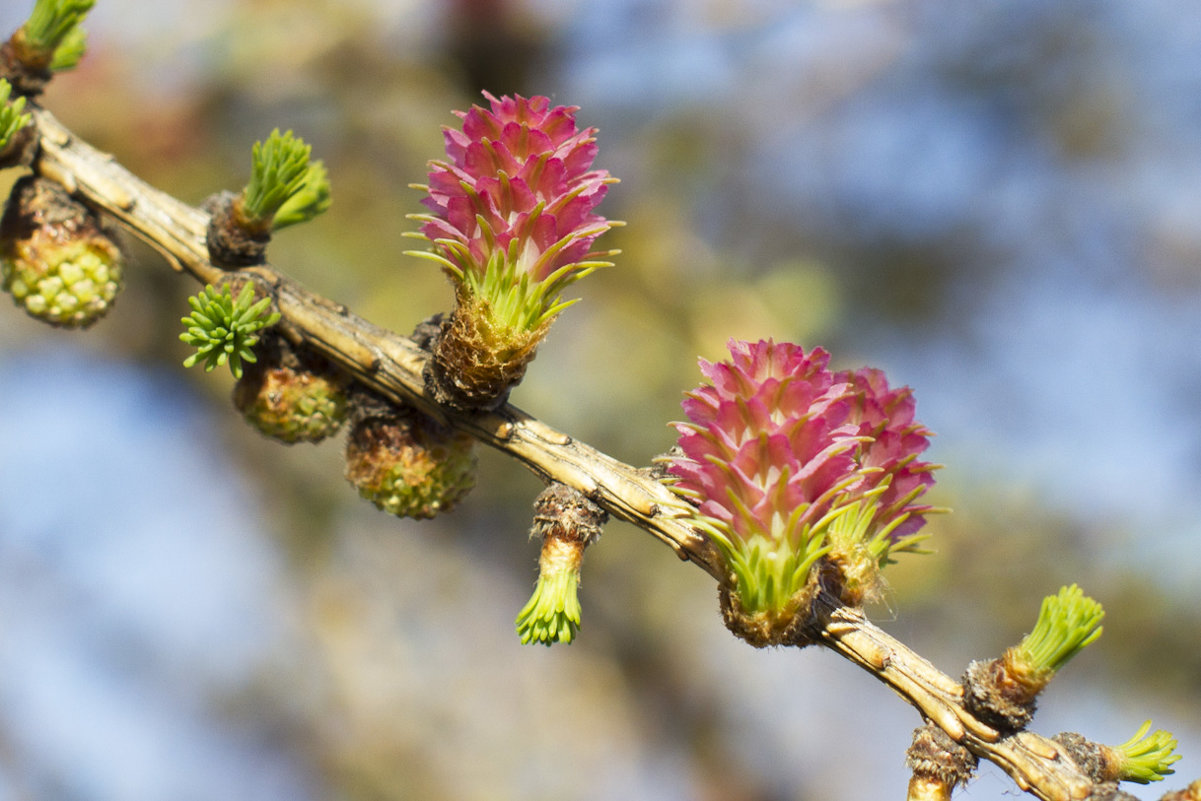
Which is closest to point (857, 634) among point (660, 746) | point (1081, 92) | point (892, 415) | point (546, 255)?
point (892, 415)

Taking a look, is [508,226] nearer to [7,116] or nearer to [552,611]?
[552,611]

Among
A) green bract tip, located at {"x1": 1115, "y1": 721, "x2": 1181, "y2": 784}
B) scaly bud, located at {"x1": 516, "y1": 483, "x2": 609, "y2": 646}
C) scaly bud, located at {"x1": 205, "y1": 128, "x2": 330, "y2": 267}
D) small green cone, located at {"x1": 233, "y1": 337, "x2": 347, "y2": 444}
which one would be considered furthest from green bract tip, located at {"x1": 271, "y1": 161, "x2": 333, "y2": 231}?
green bract tip, located at {"x1": 1115, "y1": 721, "x2": 1181, "y2": 784}

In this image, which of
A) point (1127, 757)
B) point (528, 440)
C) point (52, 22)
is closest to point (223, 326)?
point (528, 440)

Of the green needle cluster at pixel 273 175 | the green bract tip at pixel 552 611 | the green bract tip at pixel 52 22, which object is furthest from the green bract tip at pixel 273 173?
the green bract tip at pixel 552 611

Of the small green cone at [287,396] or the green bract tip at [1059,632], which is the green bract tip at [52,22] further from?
the green bract tip at [1059,632]

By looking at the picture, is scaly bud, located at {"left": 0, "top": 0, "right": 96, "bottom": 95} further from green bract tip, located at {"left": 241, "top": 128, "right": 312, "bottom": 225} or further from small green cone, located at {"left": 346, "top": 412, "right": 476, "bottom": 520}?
small green cone, located at {"left": 346, "top": 412, "right": 476, "bottom": 520}
